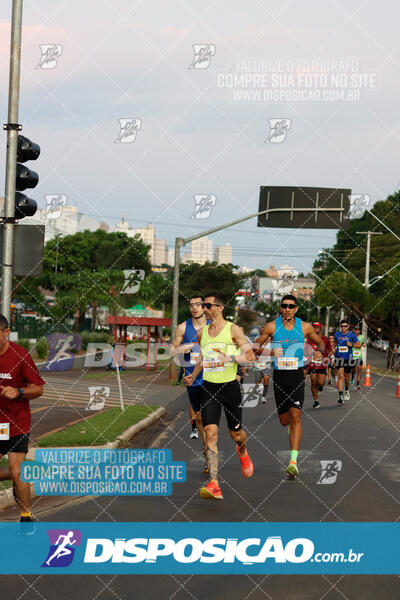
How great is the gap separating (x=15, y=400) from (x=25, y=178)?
350cm

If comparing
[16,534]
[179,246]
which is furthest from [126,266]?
[16,534]

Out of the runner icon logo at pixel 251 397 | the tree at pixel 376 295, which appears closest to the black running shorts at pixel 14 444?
the runner icon logo at pixel 251 397

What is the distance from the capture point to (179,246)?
95.6 feet

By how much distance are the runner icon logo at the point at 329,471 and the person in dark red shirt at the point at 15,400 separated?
3.86 m

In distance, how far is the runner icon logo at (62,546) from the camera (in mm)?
6371

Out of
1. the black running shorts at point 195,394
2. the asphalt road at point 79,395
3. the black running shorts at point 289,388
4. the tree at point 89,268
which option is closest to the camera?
the black running shorts at point 289,388

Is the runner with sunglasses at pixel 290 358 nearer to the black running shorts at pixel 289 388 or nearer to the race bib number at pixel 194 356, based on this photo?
the black running shorts at pixel 289 388

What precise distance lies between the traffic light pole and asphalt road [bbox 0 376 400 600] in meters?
2.42

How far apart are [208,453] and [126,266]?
3175 inches

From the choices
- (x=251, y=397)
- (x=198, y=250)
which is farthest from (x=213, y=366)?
(x=198, y=250)

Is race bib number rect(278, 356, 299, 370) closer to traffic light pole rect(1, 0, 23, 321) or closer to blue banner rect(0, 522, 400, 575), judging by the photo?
blue banner rect(0, 522, 400, 575)

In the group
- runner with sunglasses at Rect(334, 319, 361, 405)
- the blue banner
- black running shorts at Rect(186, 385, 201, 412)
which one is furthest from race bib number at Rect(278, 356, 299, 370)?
runner with sunglasses at Rect(334, 319, 361, 405)

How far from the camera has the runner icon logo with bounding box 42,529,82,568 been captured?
251 inches

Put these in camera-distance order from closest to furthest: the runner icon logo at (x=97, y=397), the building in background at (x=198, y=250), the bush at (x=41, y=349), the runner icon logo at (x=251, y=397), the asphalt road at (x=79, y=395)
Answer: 1. the asphalt road at (x=79, y=395)
2. the runner icon logo at (x=97, y=397)
3. the runner icon logo at (x=251, y=397)
4. the bush at (x=41, y=349)
5. the building in background at (x=198, y=250)
